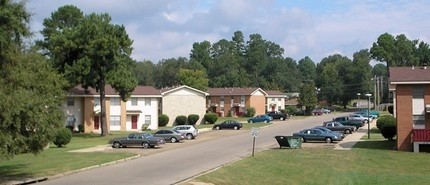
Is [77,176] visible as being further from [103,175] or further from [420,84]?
[420,84]

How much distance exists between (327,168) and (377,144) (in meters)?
16.6

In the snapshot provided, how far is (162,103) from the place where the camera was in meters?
92.9

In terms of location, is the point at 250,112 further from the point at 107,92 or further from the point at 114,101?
the point at 107,92

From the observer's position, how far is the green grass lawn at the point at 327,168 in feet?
95.7

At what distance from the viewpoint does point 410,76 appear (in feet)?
151

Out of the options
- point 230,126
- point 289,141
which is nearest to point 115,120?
point 230,126

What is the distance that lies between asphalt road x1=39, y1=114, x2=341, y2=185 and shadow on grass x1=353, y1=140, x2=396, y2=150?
711 centimetres

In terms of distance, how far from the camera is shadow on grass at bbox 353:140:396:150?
47.2 meters

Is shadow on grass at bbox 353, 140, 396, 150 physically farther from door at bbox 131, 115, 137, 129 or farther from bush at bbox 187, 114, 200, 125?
bush at bbox 187, 114, 200, 125

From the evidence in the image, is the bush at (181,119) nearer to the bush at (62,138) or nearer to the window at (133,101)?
the window at (133,101)

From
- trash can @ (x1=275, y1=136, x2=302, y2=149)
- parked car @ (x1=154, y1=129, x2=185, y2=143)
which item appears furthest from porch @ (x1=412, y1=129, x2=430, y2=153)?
parked car @ (x1=154, y1=129, x2=185, y2=143)

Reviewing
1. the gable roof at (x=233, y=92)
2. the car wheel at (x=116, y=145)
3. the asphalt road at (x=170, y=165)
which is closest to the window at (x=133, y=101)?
the asphalt road at (x=170, y=165)

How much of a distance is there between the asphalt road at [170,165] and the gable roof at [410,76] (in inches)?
441

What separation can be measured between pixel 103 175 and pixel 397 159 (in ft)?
65.4
